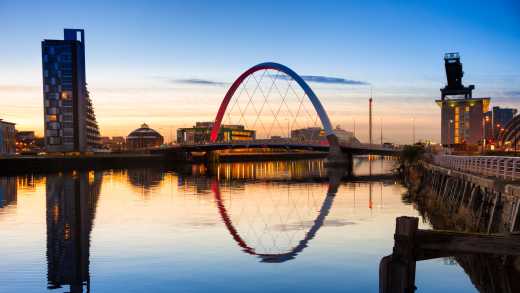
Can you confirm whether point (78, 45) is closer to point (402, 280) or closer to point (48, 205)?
point (48, 205)

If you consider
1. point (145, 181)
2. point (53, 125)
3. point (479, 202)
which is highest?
point (53, 125)

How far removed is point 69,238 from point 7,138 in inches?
5166

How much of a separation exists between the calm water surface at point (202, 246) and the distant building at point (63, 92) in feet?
356

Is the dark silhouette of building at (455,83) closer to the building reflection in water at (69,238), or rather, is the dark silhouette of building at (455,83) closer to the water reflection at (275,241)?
the water reflection at (275,241)

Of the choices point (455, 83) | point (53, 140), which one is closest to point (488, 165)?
point (455, 83)

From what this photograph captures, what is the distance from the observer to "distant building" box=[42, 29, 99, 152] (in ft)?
482

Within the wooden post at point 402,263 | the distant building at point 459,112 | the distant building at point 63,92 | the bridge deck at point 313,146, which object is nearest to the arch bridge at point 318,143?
the bridge deck at point 313,146

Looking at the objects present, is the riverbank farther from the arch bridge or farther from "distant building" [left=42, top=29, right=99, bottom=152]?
"distant building" [left=42, top=29, right=99, bottom=152]

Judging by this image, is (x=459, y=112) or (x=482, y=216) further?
(x=459, y=112)

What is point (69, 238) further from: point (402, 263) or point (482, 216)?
point (402, 263)

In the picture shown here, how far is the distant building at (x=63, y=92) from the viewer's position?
147m

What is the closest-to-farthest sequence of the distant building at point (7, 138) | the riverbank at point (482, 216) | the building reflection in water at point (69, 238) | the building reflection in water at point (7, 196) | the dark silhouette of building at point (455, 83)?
1. the riverbank at point (482, 216)
2. the building reflection in water at point (69, 238)
3. the building reflection in water at point (7, 196)
4. the dark silhouette of building at point (455, 83)
5. the distant building at point (7, 138)

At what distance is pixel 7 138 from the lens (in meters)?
145

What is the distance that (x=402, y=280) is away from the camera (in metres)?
9.22
